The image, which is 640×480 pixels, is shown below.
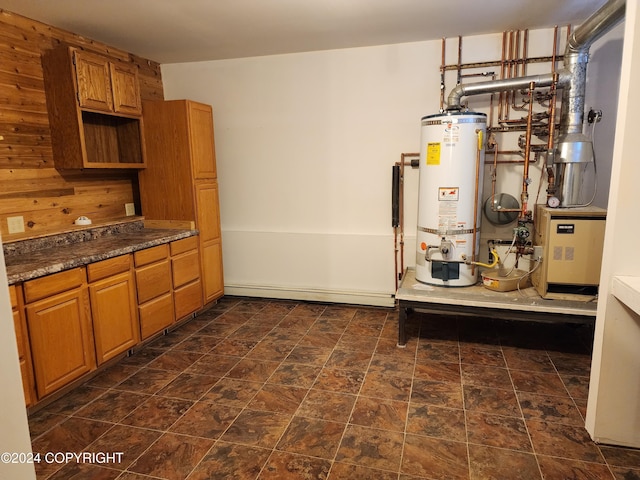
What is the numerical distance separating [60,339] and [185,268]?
1.30 meters

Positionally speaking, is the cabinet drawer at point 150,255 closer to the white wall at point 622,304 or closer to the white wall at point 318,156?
the white wall at point 318,156

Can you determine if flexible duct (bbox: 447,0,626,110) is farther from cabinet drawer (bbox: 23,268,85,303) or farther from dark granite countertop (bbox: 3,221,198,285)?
cabinet drawer (bbox: 23,268,85,303)

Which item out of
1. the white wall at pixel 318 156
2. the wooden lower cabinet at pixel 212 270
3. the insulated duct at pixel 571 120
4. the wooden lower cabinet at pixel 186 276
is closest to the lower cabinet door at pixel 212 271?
→ the wooden lower cabinet at pixel 212 270

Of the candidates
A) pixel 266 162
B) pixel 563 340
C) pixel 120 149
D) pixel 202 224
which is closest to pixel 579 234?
pixel 563 340

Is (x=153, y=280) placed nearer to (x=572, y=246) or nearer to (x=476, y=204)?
(x=476, y=204)

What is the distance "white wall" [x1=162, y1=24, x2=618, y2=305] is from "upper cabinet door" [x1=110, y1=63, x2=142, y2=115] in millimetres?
836

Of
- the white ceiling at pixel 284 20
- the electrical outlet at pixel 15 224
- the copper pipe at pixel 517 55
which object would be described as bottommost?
the electrical outlet at pixel 15 224

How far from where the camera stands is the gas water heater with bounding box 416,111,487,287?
2.98 meters

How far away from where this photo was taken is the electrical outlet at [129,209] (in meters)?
3.88

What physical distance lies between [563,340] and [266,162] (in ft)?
10.2

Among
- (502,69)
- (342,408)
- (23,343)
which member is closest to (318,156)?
(502,69)

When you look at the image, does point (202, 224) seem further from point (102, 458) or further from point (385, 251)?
point (102, 458)

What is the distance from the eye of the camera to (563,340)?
3219 mm

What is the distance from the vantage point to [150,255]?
3.22 metres
